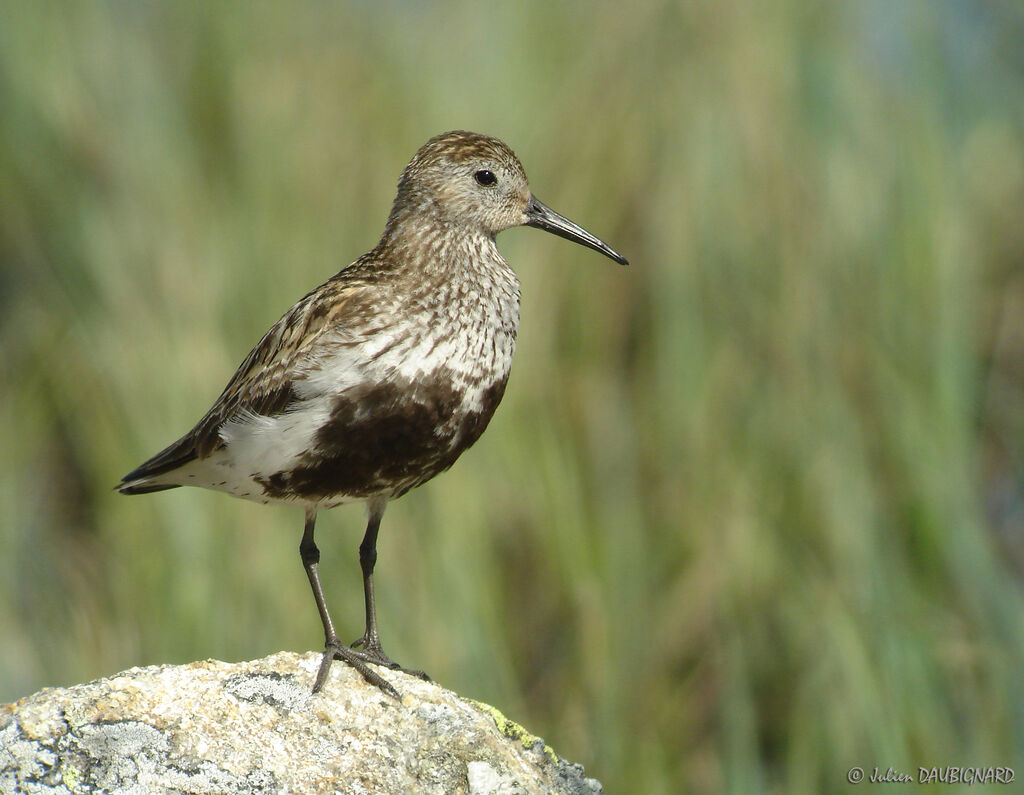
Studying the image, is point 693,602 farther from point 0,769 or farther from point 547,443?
point 0,769

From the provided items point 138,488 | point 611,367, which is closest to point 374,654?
point 138,488

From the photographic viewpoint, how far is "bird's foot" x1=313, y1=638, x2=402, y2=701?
3232 mm

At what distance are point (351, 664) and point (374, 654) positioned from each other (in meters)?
0.39

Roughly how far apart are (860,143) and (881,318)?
1004 mm

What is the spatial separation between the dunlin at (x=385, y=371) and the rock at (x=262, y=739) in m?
0.23

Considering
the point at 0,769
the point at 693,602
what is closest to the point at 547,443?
the point at 693,602

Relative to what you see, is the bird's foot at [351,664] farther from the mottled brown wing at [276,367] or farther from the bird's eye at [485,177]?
the bird's eye at [485,177]

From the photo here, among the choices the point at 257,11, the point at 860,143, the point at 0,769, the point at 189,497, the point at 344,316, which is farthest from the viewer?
the point at 257,11

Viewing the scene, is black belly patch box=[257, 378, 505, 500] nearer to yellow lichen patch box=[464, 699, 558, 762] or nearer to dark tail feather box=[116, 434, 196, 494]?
dark tail feather box=[116, 434, 196, 494]

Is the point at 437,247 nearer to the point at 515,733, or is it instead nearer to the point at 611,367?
the point at 515,733

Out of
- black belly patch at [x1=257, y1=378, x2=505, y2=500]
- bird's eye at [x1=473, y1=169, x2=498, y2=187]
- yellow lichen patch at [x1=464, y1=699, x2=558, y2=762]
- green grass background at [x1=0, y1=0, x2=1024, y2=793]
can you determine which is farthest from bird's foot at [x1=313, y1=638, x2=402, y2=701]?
green grass background at [x1=0, y1=0, x2=1024, y2=793]

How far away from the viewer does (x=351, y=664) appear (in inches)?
134

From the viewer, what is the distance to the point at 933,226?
630 centimetres

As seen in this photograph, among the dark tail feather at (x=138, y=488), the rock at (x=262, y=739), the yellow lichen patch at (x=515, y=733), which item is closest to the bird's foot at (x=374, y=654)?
the rock at (x=262, y=739)
